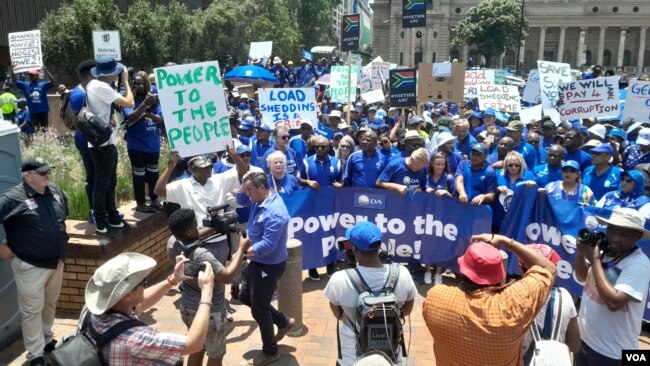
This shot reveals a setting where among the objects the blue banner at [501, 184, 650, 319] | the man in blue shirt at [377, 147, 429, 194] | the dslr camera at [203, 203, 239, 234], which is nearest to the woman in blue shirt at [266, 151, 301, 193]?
the man in blue shirt at [377, 147, 429, 194]

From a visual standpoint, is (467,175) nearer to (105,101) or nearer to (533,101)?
(105,101)

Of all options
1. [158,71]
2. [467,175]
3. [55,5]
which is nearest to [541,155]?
[467,175]

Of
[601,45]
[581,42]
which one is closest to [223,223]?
[581,42]

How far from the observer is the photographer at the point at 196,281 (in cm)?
369

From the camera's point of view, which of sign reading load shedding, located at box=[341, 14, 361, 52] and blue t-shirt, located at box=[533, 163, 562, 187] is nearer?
blue t-shirt, located at box=[533, 163, 562, 187]

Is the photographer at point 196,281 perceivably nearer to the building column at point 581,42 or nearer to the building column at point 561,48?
the building column at point 581,42

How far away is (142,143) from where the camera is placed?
20.7 feet

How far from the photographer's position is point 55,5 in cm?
2761

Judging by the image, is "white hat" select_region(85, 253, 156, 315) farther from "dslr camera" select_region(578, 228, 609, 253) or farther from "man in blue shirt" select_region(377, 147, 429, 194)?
"man in blue shirt" select_region(377, 147, 429, 194)

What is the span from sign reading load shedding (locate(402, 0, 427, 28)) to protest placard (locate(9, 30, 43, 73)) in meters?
8.51

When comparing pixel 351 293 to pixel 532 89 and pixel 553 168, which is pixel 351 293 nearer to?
pixel 553 168

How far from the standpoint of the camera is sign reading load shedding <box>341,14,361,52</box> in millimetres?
13438

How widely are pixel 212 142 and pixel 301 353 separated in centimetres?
239

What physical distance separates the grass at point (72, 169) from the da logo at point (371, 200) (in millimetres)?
3382
